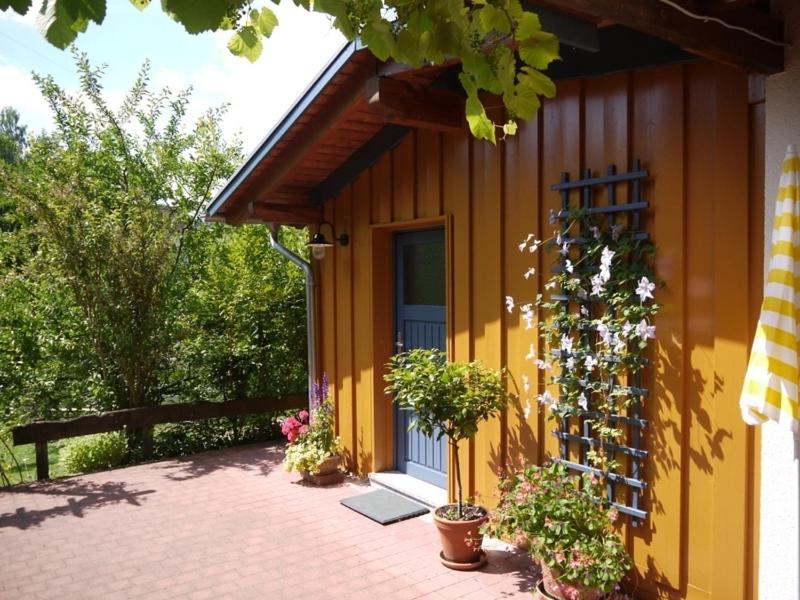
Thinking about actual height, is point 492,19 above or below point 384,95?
below

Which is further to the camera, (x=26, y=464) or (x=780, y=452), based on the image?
(x=26, y=464)

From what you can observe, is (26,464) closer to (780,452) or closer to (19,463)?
(19,463)

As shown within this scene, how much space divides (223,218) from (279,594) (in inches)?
166

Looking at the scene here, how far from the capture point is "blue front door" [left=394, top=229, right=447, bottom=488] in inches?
211

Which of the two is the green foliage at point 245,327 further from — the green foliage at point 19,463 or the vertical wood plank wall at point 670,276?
the vertical wood plank wall at point 670,276

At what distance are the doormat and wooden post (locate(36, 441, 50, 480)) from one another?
337cm

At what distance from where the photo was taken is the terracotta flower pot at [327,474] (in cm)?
593

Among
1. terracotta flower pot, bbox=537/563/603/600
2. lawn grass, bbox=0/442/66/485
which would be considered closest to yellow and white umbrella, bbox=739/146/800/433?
terracotta flower pot, bbox=537/563/603/600

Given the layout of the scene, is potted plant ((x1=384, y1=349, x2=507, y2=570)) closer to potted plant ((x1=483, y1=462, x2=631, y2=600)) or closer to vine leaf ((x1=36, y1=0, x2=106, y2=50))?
potted plant ((x1=483, y1=462, x2=631, y2=600))

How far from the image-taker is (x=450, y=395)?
13.3 ft

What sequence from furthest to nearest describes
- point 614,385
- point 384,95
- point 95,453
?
point 95,453, point 384,95, point 614,385

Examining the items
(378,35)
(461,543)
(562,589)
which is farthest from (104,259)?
(378,35)

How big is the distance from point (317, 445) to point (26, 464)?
515cm

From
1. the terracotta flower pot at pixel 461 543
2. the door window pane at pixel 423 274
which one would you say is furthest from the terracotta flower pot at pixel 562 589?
the door window pane at pixel 423 274
